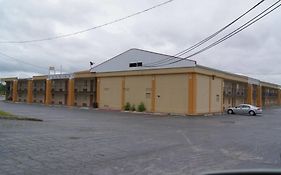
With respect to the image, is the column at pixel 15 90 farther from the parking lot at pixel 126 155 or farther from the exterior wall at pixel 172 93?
the parking lot at pixel 126 155

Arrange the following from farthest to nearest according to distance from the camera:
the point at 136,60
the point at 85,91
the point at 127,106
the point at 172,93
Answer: the point at 85,91 → the point at 136,60 → the point at 127,106 → the point at 172,93

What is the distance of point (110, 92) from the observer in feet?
161

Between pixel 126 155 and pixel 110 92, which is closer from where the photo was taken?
pixel 126 155

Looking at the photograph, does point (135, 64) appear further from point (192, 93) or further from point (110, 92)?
point (192, 93)

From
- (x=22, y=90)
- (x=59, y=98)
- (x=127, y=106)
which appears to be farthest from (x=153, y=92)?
(x=22, y=90)

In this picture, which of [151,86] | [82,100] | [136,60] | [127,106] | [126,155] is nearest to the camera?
[126,155]

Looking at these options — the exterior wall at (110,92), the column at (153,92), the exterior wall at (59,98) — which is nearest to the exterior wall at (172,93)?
the column at (153,92)

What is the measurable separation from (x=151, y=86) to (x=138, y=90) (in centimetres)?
246

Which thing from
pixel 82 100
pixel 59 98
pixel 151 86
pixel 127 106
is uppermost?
pixel 151 86

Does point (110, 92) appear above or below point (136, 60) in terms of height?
below

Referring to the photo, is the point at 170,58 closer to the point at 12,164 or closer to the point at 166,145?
the point at 166,145

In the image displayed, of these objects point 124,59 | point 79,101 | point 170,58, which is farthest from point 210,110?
point 79,101

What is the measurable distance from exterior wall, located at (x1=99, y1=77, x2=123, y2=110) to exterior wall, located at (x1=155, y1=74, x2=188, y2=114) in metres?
7.39

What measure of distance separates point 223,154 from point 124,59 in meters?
39.3
